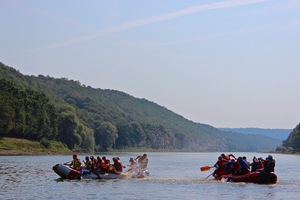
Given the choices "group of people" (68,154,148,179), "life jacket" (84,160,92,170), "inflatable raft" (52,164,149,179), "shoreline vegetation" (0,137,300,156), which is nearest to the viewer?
"inflatable raft" (52,164,149,179)

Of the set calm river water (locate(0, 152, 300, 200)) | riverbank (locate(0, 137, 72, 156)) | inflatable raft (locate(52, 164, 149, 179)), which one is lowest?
calm river water (locate(0, 152, 300, 200))

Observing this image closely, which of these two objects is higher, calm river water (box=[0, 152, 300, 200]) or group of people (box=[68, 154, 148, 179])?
group of people (box=[68, 154, 148, 179])

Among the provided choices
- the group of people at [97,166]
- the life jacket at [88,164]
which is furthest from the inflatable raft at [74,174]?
the life jacket at [88,164]

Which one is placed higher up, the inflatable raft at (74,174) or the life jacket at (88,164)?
the life jacket at (88,164)

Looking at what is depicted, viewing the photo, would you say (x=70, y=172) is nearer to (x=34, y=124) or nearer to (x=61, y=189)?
(x=61, y=189)

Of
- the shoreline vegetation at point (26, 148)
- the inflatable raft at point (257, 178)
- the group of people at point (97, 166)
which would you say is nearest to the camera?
the inflatable raft at point (257, 178)

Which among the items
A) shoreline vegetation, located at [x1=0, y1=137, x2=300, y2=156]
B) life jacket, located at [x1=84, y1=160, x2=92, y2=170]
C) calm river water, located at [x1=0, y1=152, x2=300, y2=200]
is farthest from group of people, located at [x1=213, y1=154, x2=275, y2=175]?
shoreline vegetation, located at [x1=0, y1=137, x2=300, y2=156]

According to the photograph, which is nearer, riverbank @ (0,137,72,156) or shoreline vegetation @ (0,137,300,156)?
shoreline vegetation @ (0,137,300,156)

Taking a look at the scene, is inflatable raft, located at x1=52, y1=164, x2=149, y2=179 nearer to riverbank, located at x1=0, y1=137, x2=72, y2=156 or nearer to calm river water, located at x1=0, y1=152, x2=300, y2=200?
calm river water, located at x1=0, y1=152, x2=300, y2=200

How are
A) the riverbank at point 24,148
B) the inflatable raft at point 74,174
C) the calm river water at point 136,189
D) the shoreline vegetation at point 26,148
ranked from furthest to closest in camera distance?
the riverbank at point 24,148 < the shoreline vegetation at point 26,148 < the inflatable raft at point 74,174 < the calm river water at point 136,189

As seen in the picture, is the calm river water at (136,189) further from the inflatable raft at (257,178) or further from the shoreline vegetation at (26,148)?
the shoreline vegetation at (26,148)

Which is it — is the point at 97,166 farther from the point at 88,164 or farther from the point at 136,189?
the point at 136,189

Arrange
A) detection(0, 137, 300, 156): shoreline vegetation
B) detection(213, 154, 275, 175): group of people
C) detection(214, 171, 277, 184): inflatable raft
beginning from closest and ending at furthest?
detection(214, 171, 277, 184): inflatable raft < detection(213, 154, 275, 175): group of people < detection(0, 137, 300, 156): shoreline vegetation

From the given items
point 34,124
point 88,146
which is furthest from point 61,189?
point 88,146
